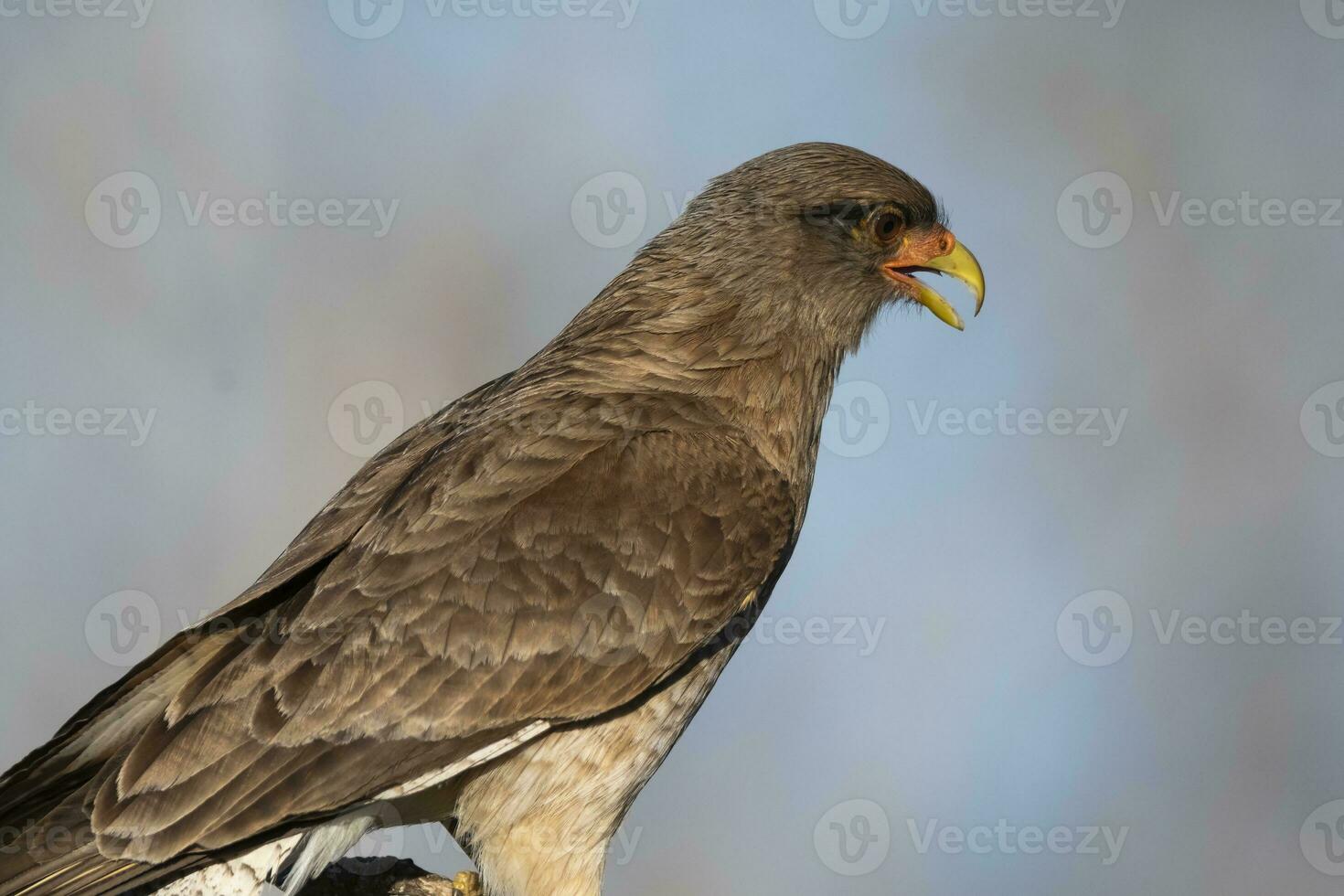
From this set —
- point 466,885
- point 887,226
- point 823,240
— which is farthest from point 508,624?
point 887,226

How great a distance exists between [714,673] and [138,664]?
2.02 meters

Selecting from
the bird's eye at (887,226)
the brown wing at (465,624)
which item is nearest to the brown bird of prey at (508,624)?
the brown wing at (465,624)

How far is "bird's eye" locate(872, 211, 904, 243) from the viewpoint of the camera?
21.3 ft

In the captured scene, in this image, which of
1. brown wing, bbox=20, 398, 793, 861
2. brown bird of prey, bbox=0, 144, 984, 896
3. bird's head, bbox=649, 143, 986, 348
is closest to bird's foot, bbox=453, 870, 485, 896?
brown bird of prey, bbox=0, 144, 984, 896

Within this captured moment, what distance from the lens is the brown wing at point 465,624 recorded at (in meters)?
4.83

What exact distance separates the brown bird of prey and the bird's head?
16mm

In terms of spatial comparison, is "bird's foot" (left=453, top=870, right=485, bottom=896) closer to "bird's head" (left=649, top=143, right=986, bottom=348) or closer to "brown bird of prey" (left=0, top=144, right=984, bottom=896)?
"brown bird of prey" (left=0, top=144, right=984, bottom=896)

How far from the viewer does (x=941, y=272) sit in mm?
6637

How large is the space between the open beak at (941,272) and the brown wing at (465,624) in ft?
3.88

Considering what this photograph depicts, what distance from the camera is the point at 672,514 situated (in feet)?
18.2

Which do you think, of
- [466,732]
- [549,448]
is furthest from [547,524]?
[466,732]

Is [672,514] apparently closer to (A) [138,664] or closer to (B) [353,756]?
(B) [353,756]

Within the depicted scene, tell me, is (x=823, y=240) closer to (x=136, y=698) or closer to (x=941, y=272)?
(x=941, y=272)

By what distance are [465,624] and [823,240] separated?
2298mm
